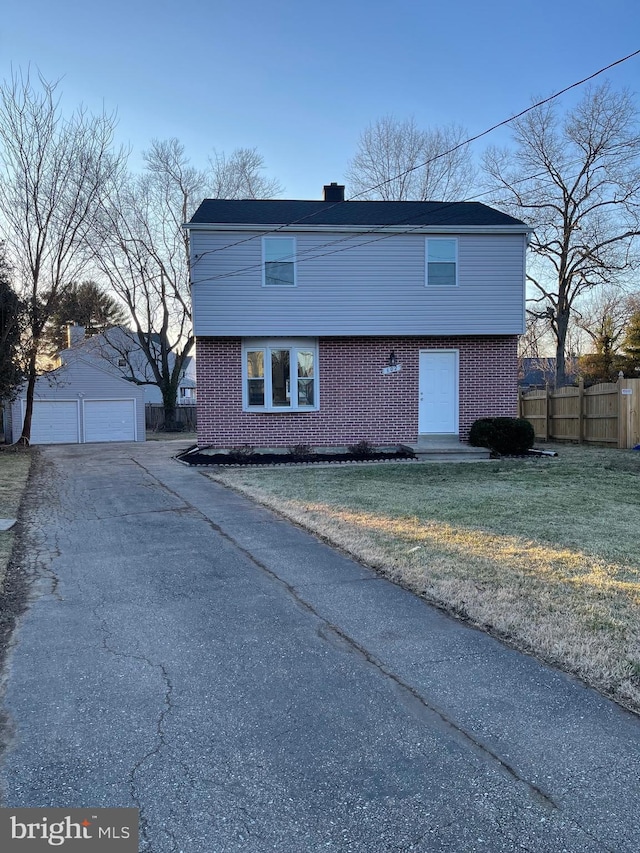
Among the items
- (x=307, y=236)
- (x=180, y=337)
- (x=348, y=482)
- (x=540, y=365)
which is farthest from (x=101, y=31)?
(x=540, y=365)

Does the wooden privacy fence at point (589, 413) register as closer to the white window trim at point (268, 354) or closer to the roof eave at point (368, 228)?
the roof eave at point (368, 228)

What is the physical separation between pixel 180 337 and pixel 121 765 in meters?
31.7

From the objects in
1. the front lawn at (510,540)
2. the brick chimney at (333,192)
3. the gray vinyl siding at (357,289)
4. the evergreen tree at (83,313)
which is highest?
the brick chimney at (333,192)

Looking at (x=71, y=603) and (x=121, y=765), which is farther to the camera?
(x=71, y=603)

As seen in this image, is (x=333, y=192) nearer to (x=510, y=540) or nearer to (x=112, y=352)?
(x=510, y=540)

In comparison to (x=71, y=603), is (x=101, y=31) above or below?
above

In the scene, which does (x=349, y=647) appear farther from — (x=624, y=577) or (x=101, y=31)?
(x=101, y=31)

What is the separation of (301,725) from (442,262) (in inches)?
546

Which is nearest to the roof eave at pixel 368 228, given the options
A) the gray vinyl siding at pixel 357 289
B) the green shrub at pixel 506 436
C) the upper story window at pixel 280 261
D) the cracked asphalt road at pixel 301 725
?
the gray vinyl siding at pixel 357 289

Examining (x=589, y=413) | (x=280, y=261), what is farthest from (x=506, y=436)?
(x=280, y=261)

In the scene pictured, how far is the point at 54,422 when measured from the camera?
80.6ft

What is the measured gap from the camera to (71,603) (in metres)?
4.57

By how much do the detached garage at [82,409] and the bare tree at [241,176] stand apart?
468 inches

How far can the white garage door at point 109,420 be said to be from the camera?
82.7ft
